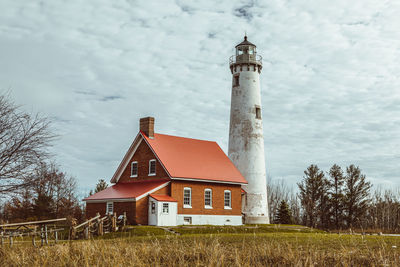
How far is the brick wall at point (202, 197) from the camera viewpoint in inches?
1302

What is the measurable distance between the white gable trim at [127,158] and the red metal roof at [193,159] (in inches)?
38.0

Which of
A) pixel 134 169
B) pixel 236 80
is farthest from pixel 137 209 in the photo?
pixel 236 80

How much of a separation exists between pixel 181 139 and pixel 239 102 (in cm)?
718

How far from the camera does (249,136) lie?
4003 cm

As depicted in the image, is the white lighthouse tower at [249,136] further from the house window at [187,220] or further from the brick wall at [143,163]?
the brick wall at [143,163]

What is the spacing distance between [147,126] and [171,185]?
20.0 ft

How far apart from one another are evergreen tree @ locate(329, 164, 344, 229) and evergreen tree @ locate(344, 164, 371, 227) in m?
Result: 0.72

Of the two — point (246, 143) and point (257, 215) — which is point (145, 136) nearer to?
point (246, 143)

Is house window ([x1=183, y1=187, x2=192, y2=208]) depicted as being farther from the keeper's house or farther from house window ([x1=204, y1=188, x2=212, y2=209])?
house window ([x1=204, y1=188, x2=212, y2=209])

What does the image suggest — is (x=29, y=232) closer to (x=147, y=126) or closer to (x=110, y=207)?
(x=110, y=207)

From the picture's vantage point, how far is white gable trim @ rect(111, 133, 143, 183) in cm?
3614

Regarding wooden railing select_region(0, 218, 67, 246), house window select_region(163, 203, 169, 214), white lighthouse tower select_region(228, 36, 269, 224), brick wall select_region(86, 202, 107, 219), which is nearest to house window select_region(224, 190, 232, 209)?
white lighthouse tower select_region(228, 36, 269, 224)

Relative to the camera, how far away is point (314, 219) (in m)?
52.9

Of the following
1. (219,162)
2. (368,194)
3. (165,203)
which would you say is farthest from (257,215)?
(368,194)
